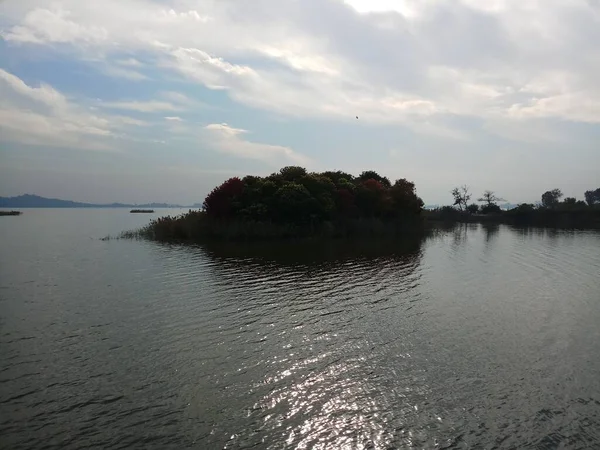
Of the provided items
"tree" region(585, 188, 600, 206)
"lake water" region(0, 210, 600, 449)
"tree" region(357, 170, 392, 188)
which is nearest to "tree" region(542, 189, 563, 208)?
"tree" region(585, 188, 600, 206)

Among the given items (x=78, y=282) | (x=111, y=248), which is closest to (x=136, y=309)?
(x=78, y=282)

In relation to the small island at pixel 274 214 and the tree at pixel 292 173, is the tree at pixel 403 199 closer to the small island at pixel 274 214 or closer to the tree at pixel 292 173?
the small island at pixel 274 214

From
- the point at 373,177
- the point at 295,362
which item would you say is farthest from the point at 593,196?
the point at 295,362

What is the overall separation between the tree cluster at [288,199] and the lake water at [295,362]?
21693mm

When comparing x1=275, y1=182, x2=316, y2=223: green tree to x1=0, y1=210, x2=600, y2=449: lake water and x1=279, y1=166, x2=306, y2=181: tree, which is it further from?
x1=0, y1=210, x2=600, y2=449: lake water

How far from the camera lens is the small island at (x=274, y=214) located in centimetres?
4247

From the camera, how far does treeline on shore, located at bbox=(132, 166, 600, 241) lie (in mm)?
42750

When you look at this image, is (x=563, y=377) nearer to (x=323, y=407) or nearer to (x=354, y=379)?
(x=354, y=379)

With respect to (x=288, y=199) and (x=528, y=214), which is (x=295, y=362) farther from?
(x=528, y=214)

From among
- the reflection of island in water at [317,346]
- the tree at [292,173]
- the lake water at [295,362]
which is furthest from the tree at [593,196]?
the reflection of island in water at [317,346]

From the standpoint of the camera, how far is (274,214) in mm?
43594

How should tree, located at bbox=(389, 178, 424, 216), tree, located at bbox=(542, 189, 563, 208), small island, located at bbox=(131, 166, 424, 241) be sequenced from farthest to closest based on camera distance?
tree, located at bbox=(542, 189, 563, 208)
tree, located at bbox=(389, 178, 424, 216)
small island, located at bbox=(131, 166, 424, 241)

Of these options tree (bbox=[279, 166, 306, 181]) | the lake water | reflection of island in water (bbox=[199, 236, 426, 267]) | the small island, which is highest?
tree (bbox=[279, 166, 306, 181])

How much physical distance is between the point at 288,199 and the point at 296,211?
1.50m
